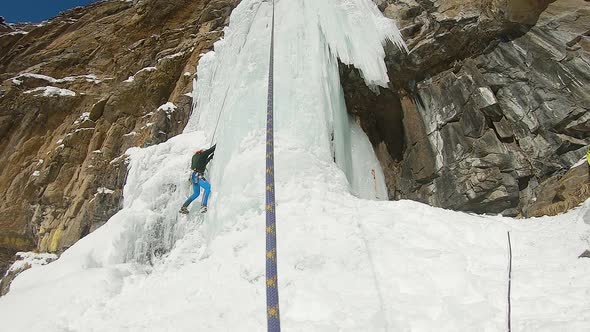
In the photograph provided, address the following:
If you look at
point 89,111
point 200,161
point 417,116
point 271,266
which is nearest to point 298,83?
point 200,161

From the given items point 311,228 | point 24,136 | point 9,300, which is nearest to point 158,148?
point 9,300

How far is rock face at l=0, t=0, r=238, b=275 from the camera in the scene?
1413 centimetres

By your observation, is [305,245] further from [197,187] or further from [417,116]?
[417,116]

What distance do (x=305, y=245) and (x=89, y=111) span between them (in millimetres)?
13841

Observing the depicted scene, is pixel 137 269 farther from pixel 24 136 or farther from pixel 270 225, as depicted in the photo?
pixel 24 136

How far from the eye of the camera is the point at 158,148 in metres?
11.8

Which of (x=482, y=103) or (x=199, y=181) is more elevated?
(x=199, y=181)

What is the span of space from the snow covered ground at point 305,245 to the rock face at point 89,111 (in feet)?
11.4

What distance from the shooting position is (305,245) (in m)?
5.75

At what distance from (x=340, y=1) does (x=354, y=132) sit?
332cm

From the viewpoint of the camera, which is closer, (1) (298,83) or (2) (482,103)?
(1) (298,83)

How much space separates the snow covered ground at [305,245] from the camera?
4316mm

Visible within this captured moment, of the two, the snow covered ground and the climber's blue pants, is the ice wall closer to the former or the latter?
the snow covered ground

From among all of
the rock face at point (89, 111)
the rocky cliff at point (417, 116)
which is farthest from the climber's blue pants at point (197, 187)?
the rock face at point (89, 111)
